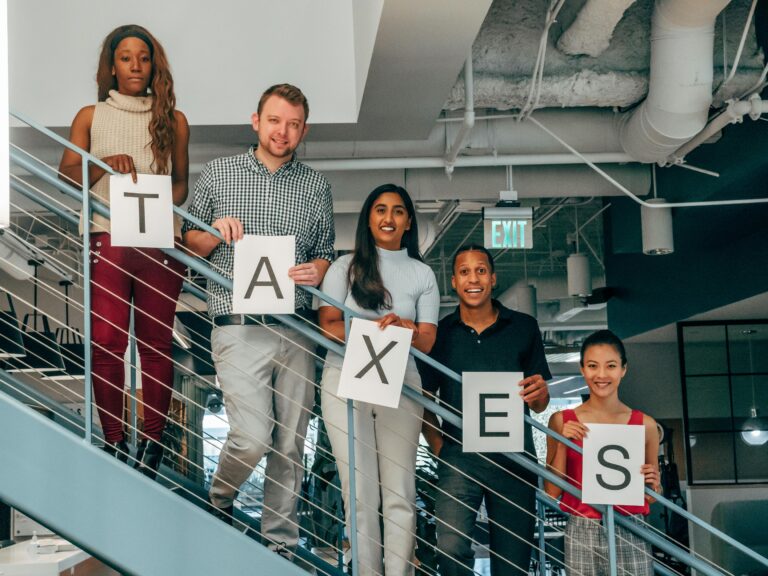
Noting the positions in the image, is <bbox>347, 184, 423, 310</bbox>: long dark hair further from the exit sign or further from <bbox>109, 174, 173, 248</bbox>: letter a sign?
the exit sign

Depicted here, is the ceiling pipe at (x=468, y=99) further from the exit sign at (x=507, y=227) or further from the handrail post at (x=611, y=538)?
the handrail post at (x=611, y=538)

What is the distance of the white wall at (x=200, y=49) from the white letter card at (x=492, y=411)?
7.73 feet

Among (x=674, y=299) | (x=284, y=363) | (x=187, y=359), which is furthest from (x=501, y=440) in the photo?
(x=187, y=359)

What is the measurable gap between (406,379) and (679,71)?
229 cm

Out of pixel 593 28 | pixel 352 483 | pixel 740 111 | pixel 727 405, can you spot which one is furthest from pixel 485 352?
pixel 727 405

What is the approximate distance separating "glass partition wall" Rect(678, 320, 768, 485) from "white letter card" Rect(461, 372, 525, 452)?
19.6ft

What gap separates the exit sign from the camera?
600 centimetres

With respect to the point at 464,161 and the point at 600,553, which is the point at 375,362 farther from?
the point at 464,161

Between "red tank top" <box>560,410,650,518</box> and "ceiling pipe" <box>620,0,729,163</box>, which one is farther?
"ceiling pipe" <box>620,0,729,163</box>

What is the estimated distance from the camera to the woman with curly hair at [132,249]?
2.85 meters

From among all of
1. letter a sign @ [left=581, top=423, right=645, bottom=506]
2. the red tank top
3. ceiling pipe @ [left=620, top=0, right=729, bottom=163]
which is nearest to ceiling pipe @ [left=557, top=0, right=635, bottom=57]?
ceiling pipe @ [left=620, top=0, right=729, bottom=163]

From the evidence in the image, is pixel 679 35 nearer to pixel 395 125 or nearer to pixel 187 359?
pixel 395 125

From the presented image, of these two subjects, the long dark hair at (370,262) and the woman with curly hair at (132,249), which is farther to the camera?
the long dark hair at (370,262)

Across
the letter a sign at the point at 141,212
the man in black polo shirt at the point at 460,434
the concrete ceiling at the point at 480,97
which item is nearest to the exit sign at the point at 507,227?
the concrete ceiling at the point at 480,97
